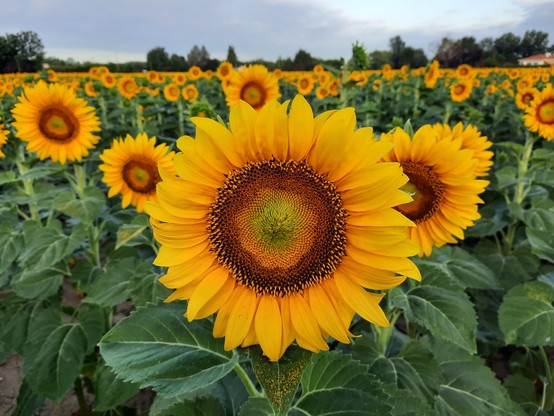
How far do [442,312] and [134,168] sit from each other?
235 cm

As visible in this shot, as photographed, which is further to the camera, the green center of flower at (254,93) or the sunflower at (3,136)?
the green center of flower at (254,93)

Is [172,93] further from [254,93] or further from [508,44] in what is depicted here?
[508,44]

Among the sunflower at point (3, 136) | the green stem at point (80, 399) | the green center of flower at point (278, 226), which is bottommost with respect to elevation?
the green stem at point (80, 399)

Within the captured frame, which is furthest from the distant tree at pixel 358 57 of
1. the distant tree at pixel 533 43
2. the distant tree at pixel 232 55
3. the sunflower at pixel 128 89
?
the distant tree at pixel 533 43

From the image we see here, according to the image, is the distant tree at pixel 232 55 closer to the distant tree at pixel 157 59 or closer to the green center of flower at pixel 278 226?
the distant tree at pixel 157 59

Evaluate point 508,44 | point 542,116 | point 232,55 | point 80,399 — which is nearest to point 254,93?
point 542,116

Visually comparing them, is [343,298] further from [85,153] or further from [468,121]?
[468,121]

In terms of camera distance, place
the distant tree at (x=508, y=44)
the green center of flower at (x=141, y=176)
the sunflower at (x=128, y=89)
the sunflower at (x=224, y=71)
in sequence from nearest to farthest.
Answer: the green center of flower at (x=141, y=176)
the sunflower at (x=128, y=89)
the sunflower at (x=224, y=71)
the distant tree at (x=508, y=44)

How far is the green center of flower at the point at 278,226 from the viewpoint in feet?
3.72

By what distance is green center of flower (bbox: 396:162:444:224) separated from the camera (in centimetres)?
187

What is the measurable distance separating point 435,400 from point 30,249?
8.95ft

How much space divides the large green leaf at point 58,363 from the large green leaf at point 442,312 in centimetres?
205

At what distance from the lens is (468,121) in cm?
838

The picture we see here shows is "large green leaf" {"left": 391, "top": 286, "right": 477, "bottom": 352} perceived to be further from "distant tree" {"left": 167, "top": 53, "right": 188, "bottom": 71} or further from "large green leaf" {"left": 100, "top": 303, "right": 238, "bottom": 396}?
"distant tree" {"left": 167, "top": 53, "right": 188, "bottom": 71}
